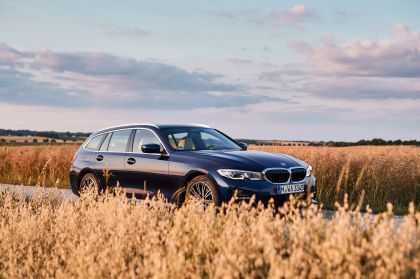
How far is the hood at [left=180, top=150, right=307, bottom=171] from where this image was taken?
32.7 feet

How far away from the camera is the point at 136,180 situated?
11695mm

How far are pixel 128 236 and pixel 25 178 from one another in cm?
1884

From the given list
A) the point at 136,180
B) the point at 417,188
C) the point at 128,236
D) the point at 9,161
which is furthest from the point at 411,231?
the point at 9,161

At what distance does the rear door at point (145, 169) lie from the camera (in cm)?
1102

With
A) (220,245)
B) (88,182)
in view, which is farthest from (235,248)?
(88,182)

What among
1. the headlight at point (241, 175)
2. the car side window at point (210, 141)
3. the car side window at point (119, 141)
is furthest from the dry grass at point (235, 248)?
the car side window at point (119, 141)

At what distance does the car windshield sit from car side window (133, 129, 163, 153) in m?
0.25

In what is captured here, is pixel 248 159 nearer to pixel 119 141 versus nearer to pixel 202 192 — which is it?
pixel 202 192

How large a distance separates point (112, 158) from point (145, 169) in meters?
1.26

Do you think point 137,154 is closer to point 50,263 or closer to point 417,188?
point 50,263

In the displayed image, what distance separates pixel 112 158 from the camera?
12.4m

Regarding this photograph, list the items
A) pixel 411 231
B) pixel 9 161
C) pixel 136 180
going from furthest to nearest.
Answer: pixel 9 161 → pixel 136 180 → pixel 411 231

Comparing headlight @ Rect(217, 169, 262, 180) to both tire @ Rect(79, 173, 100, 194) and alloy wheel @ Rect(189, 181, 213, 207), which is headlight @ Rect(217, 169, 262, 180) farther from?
tire @ Rect(79, 173, 100, 194)

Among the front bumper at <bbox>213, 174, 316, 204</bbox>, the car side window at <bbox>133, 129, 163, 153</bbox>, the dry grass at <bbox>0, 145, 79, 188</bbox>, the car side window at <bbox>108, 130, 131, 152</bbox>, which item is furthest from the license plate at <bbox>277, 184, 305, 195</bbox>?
the dry grass at <bbox>0, 145, 79, 188</bbox>
